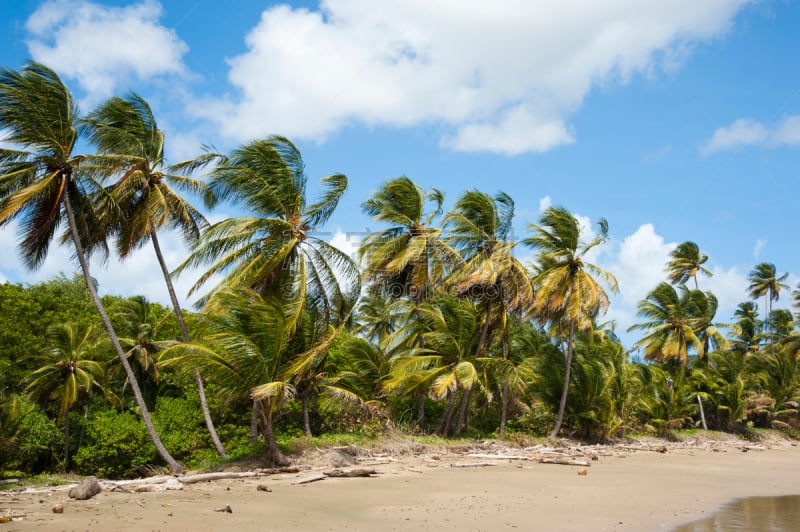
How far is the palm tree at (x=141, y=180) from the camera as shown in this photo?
1502cm

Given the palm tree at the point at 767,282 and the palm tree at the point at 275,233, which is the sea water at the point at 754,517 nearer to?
the palm tree at the point at 275,233

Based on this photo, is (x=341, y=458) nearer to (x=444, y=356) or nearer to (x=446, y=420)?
(x=444, y=356)

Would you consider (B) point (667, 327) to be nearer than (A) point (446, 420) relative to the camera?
No

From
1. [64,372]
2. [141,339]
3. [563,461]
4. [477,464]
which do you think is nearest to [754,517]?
[477,464]

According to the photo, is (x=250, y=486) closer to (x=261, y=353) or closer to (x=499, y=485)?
(x=261, y=353)

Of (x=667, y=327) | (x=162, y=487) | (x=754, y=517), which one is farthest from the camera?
(x=667, y=327)

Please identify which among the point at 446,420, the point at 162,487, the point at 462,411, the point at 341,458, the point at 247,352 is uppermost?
Answer: the point at 247,352

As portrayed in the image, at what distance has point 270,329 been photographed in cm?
1370

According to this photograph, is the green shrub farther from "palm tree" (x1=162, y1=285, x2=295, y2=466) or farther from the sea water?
the sea water

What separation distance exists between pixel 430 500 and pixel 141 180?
10.7m

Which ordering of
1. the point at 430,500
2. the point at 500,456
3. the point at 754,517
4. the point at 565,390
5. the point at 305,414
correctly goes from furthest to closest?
the point at 565,390
the point at 305,414
the point at 500,456
the point at 430,500
the point at 754,517

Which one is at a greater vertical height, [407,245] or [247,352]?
[407,245]

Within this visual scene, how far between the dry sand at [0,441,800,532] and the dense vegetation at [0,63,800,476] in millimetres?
2784

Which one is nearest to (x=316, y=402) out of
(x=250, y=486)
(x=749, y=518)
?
(x=250, y=486)
